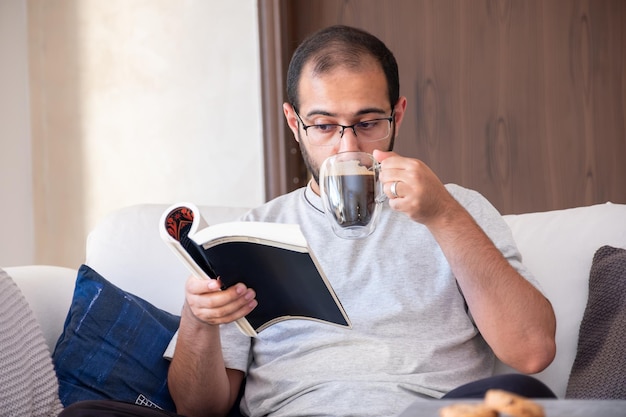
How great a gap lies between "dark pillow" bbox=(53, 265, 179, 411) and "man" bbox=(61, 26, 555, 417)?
0.10 m

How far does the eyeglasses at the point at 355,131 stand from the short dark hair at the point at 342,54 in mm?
81

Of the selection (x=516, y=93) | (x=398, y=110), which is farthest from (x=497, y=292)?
(x=516, y=93)

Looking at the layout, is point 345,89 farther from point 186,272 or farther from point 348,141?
point 186,272

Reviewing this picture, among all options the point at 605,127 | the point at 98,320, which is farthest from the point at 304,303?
the point at 605,127

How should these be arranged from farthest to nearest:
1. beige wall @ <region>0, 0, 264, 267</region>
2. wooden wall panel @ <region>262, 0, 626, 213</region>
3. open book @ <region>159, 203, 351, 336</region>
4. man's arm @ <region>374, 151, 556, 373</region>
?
1. beige wall @ <region>0, 0, 264, 267</region>
2. wooden wall panel @ <region>262, 0, 626, 213</region>
3. man's arm @ <region>374, 151, 556, 373</region>
4. open book @ <region>159, 203, 351, 336</region>

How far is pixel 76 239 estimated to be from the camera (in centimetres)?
342

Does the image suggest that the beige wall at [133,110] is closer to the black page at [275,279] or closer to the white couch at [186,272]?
the white couch at [186,272]

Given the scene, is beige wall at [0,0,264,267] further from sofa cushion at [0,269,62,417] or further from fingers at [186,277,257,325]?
fingers at [186,277,257,325]

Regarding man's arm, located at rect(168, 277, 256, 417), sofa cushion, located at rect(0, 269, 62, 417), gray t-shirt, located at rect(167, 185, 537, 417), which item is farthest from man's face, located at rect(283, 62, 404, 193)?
sofa cushion, located at rect(0, 269, 62, 417)

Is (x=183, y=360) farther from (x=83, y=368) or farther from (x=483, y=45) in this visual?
(x=483, y=45)

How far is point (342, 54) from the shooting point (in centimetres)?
160

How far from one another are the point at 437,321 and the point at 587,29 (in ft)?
5.53

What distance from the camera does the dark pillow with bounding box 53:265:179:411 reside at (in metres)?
1.55

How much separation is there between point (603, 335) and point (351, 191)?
62cm
